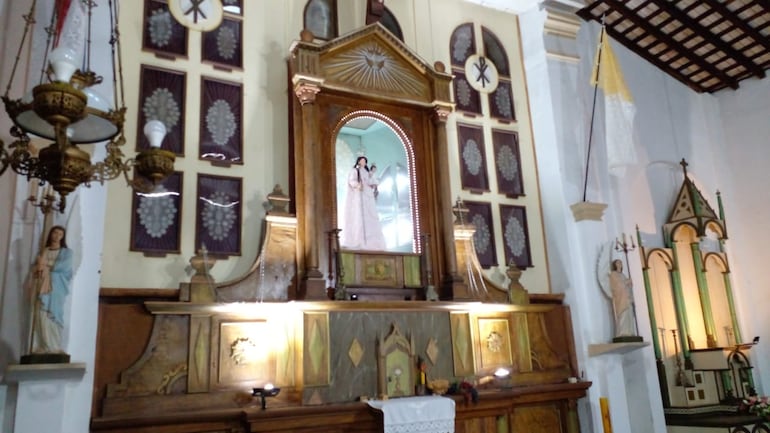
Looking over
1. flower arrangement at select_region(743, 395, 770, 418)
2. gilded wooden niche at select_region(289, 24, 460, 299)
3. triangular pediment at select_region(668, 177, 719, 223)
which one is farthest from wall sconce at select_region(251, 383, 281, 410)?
triangular pediment at select_region(668, 177, 719, 223)

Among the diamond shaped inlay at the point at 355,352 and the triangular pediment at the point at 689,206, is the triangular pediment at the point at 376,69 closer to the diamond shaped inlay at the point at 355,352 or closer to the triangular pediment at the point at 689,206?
the diamond shaped inlay at the point at 355,352

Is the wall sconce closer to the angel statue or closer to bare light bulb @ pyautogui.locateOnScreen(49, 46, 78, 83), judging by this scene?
bare light bulb @ pyautogui.locateOnScreen(49, 46, 78, 83)

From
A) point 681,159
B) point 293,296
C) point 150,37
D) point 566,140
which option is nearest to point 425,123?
point 566,140

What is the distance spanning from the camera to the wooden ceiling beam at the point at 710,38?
9.76m

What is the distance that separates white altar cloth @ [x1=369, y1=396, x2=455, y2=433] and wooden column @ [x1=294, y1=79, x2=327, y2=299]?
1.26 meters

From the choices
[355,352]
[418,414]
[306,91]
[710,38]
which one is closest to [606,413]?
[418,414]

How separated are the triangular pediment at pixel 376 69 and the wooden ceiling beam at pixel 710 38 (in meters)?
4.53

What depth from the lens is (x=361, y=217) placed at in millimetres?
7102

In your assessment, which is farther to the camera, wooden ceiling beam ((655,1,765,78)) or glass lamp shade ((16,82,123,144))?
wooden ceiling beam ((655,1,765,78))

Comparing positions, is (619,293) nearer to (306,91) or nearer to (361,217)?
(361,217)

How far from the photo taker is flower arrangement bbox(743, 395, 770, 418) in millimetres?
8329

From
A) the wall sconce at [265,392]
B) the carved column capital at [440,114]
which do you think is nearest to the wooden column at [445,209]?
the carved column capital at [440,114]

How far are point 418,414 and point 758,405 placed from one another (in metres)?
5.43

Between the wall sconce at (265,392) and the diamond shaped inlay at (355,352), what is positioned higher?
the diamond shaped inlay at (355,352)
